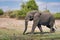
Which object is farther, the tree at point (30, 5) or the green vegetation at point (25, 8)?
the tree at point (30, 5)

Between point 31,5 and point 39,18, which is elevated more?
point 39,18

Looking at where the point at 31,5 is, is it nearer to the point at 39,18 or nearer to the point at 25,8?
the point at 25,8

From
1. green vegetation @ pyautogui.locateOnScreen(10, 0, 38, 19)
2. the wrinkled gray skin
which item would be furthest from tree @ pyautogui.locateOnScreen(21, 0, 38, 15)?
the wrinkled gray skin

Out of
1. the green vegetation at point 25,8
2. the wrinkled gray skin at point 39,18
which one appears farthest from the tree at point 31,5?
the wrinkled gray skin at point 39,18

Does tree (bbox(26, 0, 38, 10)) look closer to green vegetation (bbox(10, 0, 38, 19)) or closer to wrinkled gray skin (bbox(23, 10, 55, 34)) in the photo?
green vegetation (bbox(10, 0, 38, 19))

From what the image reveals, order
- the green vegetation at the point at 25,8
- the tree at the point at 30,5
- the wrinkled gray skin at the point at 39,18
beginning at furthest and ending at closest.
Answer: the tree at the point at 30,5, the green vegetation at the point at 25,8, the wrinkled gray skin at the point at 39,18

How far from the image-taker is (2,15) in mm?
28766

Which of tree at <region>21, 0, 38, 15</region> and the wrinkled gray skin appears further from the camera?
tree at <region>21, 0, 38, 15</region>

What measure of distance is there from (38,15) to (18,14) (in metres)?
11.1

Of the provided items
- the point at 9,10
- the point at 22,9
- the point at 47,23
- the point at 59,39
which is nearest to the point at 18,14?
the point at 22,9

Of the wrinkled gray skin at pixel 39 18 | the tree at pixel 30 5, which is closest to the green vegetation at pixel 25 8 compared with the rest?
the tree at pixel 30 5

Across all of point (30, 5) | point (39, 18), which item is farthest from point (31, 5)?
point (39, 18)

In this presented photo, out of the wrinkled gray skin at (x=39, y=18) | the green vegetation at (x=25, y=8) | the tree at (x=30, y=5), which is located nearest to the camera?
the wrinkled gray skin at (x=39, y=18)

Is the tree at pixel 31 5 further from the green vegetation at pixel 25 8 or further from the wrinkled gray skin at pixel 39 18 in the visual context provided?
the wrinkled gray skin at pixel 39 18
